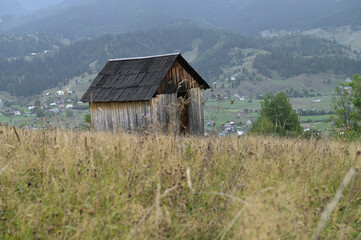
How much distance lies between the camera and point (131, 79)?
686 inches

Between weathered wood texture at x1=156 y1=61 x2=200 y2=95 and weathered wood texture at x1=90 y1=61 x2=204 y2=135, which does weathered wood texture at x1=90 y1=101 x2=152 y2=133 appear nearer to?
weathered wood texture at x1=90 y1=61 x2=204 y2=135

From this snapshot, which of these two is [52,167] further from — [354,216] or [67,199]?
[354,216]

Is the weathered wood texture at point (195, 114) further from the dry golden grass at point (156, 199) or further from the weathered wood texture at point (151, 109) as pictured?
the dry golden grass at point (156, 199)

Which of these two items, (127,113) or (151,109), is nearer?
(151,109)

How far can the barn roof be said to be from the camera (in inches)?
661

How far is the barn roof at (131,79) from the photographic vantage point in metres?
16.8

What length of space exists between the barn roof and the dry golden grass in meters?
12.3

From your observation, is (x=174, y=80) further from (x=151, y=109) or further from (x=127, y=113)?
(x=127, y=113)

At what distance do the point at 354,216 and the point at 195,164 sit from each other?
1.64m

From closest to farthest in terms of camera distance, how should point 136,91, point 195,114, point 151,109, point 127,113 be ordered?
point 151,109, point 136,91, point 127,113, point 195,114

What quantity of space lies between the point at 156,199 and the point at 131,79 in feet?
51.4

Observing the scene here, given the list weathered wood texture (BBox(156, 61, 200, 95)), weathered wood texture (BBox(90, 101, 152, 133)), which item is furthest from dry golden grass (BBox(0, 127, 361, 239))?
weathered wood texture (BBox(156, 61, 200, 95))

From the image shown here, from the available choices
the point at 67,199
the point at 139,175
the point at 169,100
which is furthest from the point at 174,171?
the point at 169,100

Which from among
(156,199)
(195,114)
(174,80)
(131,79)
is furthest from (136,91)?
A: (156,199)
